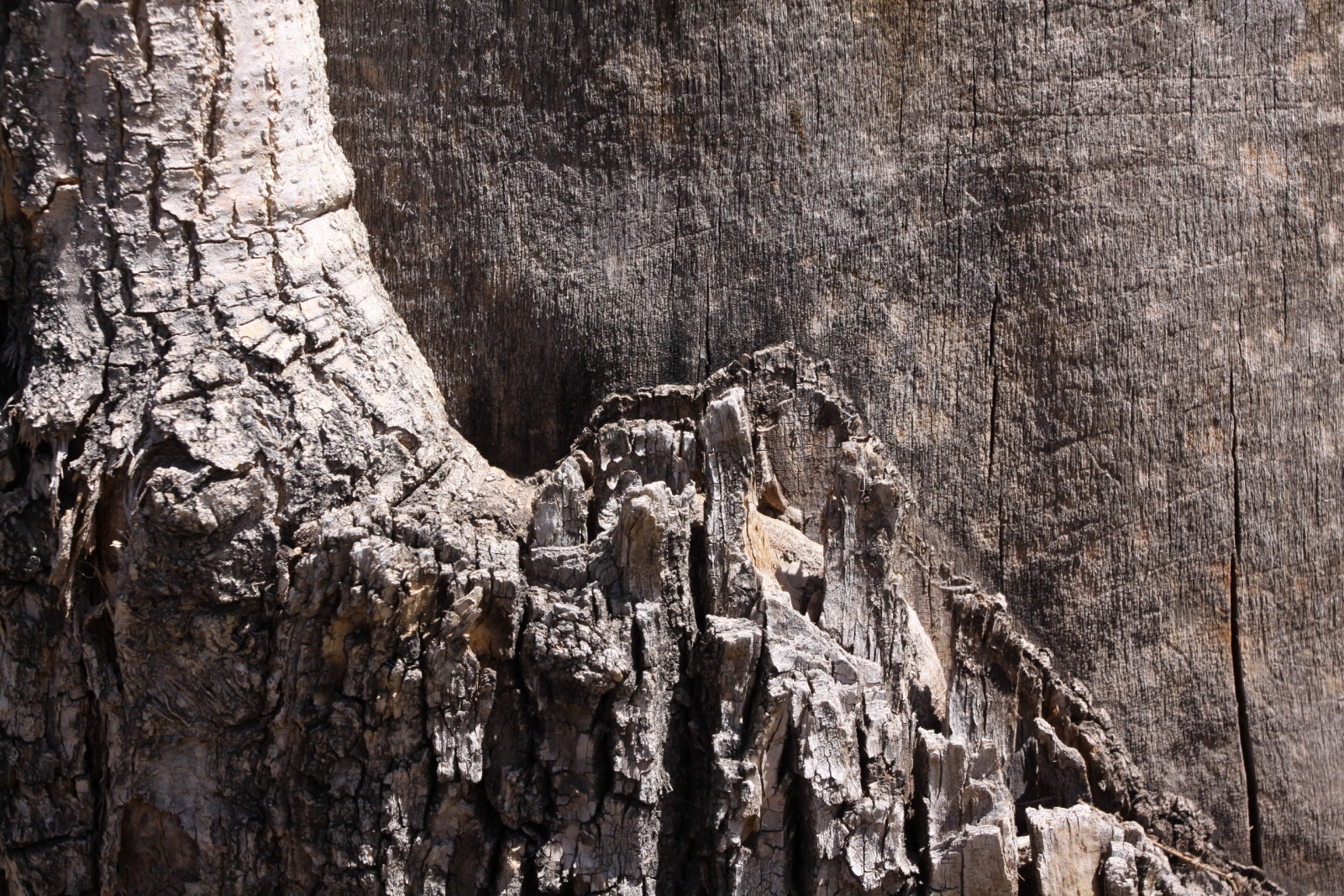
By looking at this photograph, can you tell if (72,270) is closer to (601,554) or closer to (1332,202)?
(601,554)

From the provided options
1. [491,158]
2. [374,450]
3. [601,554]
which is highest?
[491,158]

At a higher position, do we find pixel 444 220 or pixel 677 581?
pixel 444 220

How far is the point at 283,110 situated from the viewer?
188 cm

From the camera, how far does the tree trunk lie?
1768 millimetres

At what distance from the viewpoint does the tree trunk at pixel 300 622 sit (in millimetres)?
1768

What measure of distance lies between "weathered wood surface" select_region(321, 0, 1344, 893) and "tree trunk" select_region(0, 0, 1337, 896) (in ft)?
1.25

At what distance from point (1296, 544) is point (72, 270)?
2.43m

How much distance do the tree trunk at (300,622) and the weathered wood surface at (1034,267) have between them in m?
0.38

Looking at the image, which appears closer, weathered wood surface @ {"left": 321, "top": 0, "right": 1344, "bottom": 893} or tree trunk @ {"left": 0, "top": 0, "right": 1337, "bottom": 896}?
tree trunk @ {"left": 0, "top": 0, "right": 1337, "bottom": 896}

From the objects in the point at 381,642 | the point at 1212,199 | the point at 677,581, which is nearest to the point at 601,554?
the point at 677,581

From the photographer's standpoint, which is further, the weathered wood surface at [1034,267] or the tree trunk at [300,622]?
the weathered wood surface at [1034,267]

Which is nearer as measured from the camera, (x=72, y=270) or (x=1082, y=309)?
(x=72, y=270)

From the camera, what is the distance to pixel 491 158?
2.16 metres

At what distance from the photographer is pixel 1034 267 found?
2078 millimetres
